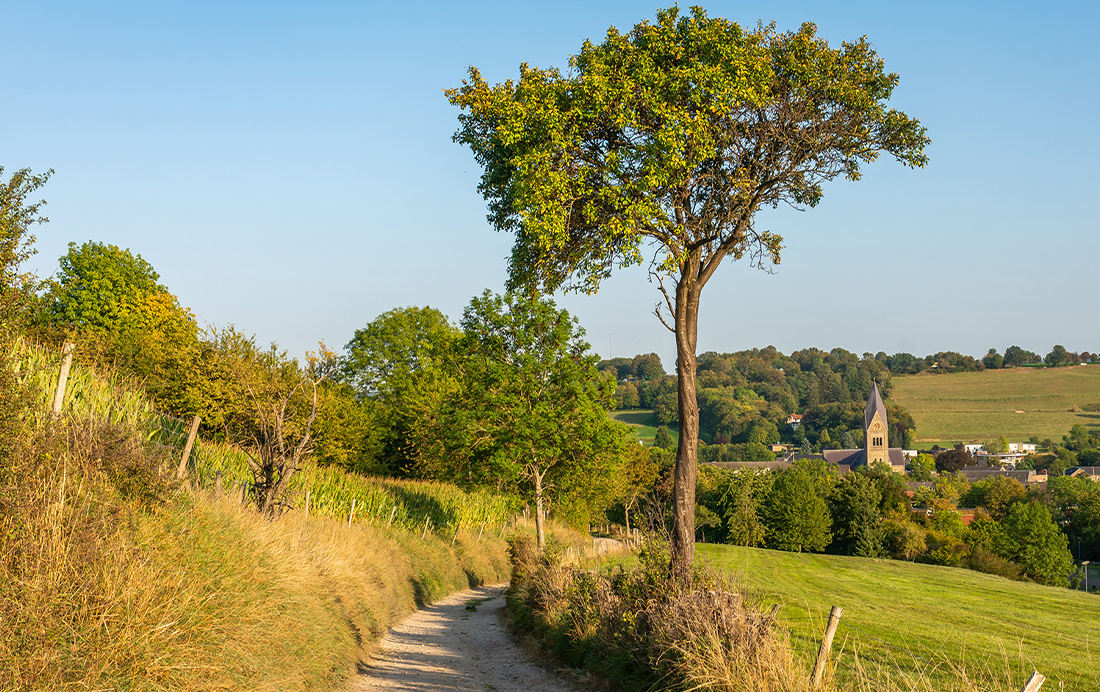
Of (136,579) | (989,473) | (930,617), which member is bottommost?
(930,617)

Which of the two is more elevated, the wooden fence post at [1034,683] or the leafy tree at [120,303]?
the leafy tree at [120,303]

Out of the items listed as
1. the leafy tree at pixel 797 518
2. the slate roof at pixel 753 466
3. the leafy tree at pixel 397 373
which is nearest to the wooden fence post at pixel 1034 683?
the leafy tree at pixel 397 373

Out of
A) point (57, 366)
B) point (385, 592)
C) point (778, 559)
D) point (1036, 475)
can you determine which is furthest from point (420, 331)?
point (1036, 475)

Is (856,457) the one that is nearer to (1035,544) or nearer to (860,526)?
(1035,544)

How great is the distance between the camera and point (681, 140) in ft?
32.6

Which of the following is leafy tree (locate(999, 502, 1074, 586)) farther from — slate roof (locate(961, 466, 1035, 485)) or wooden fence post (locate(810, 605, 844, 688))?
slate roof (locate(961, 466, 1035, 485))

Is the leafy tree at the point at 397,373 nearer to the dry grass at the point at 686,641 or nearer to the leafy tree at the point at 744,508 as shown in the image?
the leafy tree at the point at 744,508

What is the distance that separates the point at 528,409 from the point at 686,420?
730 inches

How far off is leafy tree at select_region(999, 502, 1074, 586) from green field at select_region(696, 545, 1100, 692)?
28.9m

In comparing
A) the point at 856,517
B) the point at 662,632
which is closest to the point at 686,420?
the point at 662,632

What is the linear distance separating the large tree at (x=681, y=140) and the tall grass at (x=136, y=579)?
16.7 feet

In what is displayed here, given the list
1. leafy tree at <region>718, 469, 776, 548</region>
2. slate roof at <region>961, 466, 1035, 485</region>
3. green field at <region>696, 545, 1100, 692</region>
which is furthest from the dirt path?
slate roof at <region>961, 466, 1035, 485</region>

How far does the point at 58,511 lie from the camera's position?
6.29m

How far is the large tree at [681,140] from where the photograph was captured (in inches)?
397
